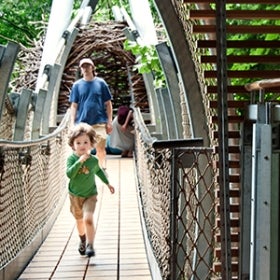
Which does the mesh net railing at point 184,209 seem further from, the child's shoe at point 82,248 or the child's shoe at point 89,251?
the child's shoe at point 82,248

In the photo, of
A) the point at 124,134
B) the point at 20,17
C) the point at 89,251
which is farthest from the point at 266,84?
the point at 20,17

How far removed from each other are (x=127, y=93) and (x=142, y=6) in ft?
14.7

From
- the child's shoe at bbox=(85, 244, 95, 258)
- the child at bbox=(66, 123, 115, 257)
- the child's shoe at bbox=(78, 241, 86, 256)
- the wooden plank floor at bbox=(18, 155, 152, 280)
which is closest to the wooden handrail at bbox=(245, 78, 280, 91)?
the wooden plank floor at bbox=(18, 155, 152, 280)

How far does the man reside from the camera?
21.1 feet

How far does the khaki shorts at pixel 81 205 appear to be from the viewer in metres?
4.66

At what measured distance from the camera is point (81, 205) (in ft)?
15.4

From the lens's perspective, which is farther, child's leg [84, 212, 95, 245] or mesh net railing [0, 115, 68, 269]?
child's leg [84, 212, 95, 245]

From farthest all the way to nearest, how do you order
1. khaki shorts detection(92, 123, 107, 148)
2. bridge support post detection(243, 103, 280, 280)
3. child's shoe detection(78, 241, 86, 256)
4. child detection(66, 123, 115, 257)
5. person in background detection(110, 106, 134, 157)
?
1. person in background detection(110, 106, 134, 157)
2. khaki shorts detection(92, 123, 107, 148)
3. child's shoe detection(78, 241, 86, 256)
4. child detection(66, 123, 115, 257)
5. bridge support post detection(243, 103, 280, 280)

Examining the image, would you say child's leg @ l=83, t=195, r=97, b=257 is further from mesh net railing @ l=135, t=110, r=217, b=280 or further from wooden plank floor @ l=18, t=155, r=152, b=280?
mesh net railing @ l=135, t=110, r=217, b=280

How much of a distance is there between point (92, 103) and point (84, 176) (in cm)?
186

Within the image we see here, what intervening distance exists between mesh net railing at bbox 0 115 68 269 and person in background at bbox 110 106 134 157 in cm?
499

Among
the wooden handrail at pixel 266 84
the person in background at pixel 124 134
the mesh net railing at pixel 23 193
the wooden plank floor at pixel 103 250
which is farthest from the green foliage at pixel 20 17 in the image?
the wooden handrail at pixel 266 84

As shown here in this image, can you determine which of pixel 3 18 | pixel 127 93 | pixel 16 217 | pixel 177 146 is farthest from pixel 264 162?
pixel 3 18

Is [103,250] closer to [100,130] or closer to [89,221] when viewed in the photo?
[89,221]
